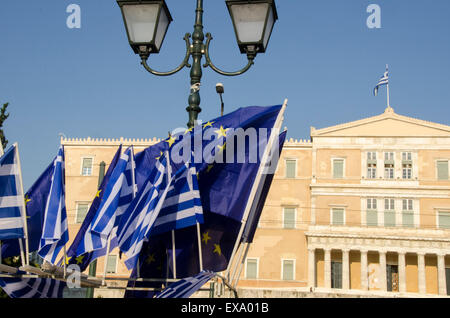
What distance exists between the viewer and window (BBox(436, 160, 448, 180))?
38906mm

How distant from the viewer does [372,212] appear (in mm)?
38781

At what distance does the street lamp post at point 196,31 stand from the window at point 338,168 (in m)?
32.8

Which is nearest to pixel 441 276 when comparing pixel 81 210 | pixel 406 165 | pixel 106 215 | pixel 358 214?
pixel 358 214

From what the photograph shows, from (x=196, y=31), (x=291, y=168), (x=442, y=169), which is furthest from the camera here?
(x=291, y=168)

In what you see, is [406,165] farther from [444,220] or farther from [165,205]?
[165,205]

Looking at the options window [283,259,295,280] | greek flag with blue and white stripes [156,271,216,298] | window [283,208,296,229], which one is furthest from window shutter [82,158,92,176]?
greek flag with blue and white stripes [156,271,216,298]

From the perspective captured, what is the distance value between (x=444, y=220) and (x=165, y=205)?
111 feet

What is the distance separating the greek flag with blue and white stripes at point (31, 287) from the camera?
8125 millimetres

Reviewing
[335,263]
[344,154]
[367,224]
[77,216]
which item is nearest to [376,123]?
[344,154]

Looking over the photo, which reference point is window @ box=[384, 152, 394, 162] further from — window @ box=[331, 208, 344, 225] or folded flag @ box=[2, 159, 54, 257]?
folded flag @ box=[2, 159, 54, 257]

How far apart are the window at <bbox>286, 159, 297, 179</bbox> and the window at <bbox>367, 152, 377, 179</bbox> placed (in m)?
5.47

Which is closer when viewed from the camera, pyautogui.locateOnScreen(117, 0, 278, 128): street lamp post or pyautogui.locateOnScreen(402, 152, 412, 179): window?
pyautogui.locateOnScreen(117, 0, 278, 128): street lamp post

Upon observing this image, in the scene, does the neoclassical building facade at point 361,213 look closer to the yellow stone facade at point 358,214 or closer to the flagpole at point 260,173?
the yellow stone facade at point 358,214

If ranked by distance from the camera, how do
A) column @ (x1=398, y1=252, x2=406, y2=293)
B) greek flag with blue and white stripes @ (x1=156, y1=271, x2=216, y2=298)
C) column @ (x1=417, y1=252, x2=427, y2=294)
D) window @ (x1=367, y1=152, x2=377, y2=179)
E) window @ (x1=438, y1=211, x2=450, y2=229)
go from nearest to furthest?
greek flag with blue and white stripes @ (x1=156, y1=271, x2=216, y2=298)
column @ (x1=417, y1=252, x2=427, y2=294)
column @ (x1=398, y1=252, x2=406, y2=293)
window @ (x1=438, y1=211, x2=450, y2=229)
window @ (x1=367, y1=152, x2=377, y2=179)
